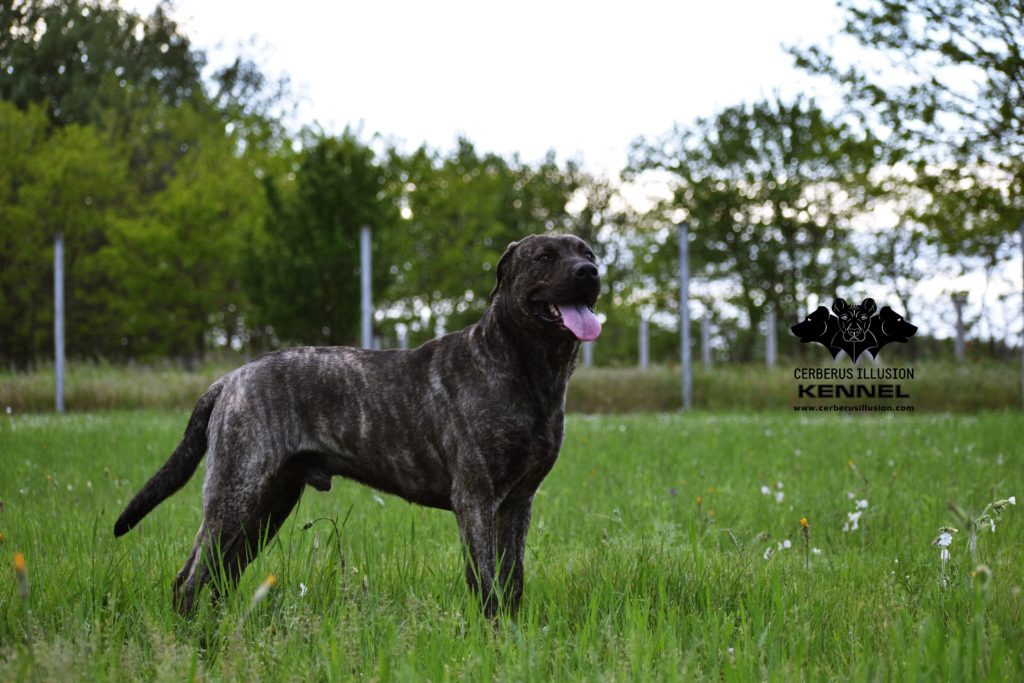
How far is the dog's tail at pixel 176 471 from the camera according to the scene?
3.61 metres

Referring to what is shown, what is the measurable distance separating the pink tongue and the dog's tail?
1682mm

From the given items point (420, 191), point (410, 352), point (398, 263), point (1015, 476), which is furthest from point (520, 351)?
point (420, 191)

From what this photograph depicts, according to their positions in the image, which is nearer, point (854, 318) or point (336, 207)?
point (854, 318)

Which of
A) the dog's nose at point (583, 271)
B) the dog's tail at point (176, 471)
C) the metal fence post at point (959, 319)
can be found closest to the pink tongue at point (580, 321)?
the dog's nose at point (583, 271)

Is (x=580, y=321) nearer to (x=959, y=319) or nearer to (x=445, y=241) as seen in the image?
(x=959, y=319)

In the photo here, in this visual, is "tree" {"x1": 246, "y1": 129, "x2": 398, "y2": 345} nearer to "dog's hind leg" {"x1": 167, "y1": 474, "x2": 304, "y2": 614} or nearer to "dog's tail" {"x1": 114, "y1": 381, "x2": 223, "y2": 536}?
"dog's tail" {"x1": 114, "y1": 381, "x2": 223, "y2": 536}

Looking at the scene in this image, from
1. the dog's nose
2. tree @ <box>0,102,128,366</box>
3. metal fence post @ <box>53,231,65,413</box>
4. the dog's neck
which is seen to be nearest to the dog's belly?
the dog's neck

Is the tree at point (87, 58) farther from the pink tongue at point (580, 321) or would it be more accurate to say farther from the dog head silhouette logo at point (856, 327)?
the pink tongue at point (580, 321)

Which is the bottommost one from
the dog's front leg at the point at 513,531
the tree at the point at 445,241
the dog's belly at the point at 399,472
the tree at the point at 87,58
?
the dog's front leg at the point at 513,531

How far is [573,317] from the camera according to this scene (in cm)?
352

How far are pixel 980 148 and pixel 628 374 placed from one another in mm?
7940

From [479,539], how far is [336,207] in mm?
19441

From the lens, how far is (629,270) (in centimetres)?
4028

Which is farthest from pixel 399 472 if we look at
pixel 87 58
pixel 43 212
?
pixel 87 58
